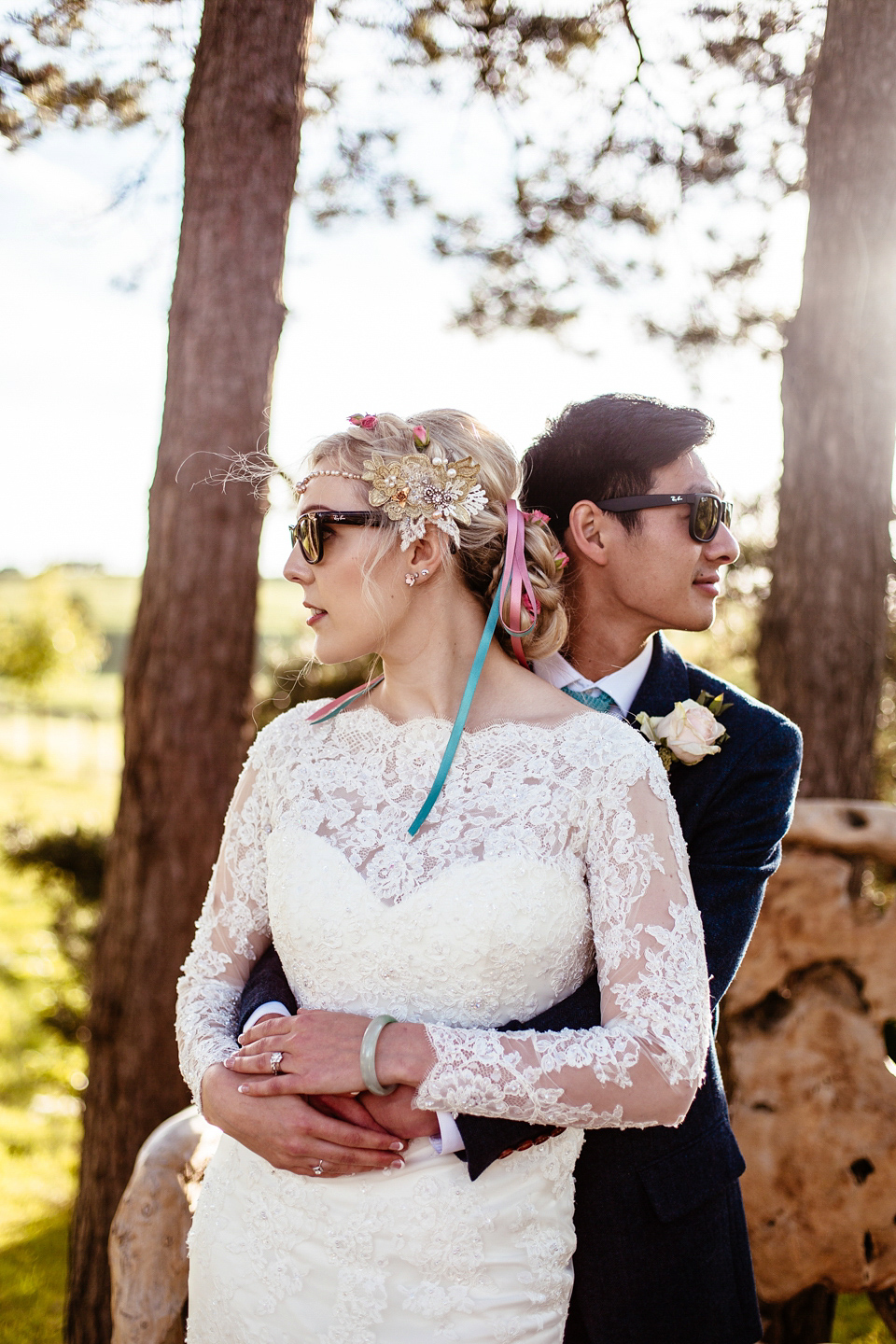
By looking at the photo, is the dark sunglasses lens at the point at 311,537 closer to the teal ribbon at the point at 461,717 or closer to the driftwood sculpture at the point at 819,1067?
the teal ribbon at the point at 461,717

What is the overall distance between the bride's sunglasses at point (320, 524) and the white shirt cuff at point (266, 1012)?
0.94 m

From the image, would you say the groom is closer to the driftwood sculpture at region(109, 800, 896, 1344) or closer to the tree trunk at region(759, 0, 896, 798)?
the driftwood sculpture at region(109, 800, 896, 1344)

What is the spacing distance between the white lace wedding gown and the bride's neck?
18cm

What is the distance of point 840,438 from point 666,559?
2.13 meters

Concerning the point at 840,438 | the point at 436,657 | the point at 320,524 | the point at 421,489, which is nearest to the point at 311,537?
the point at 320,524

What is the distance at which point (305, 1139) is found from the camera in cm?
183

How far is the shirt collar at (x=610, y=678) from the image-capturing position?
259 centimetres

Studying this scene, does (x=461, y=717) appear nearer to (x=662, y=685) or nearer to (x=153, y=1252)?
(x=662, y=685)

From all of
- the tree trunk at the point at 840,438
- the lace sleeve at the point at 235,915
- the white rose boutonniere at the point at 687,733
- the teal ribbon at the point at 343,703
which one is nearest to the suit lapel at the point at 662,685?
the white rose boutonniere at the point at 687,733

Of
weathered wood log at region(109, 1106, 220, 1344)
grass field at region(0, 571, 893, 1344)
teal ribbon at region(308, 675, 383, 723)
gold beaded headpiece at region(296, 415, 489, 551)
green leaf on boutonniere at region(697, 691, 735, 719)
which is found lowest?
grass field at region(0, 571, 893, 1344)

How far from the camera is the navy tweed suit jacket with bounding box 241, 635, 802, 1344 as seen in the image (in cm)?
211

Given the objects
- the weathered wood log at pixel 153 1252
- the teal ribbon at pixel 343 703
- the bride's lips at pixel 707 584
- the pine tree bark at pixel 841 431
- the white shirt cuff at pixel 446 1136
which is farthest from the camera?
the pine tree bark at pixel 841 431

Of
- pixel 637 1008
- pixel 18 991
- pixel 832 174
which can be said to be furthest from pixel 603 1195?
pixel 18 991

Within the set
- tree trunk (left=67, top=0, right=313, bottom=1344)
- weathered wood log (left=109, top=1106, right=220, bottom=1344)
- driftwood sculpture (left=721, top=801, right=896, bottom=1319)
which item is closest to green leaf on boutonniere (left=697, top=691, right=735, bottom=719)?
driftwood sculpture (left=721, top=801, right=896, bottom=1319)
